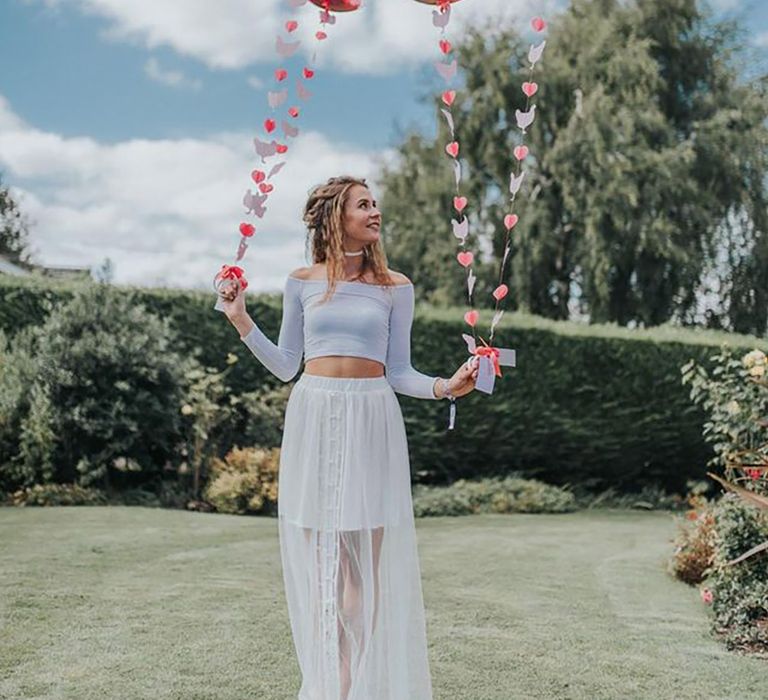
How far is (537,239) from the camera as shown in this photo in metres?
18.8

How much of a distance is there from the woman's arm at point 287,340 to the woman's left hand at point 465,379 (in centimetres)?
58

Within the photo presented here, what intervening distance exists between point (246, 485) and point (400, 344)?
6.43 m

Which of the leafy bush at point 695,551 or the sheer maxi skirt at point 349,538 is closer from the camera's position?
the sheer maxi skirt at point 349,538

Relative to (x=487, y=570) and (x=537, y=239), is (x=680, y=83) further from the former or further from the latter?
(x=487, y=570)

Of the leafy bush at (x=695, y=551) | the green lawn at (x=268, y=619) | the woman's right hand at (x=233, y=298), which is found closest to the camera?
the woman's right hand at (x=233, y=298)

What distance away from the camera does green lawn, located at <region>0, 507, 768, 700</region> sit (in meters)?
4.14

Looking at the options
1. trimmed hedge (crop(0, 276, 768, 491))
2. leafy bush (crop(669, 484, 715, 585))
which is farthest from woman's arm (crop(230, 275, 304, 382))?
trimmed hedge (crop(0, 276, 768, 491))

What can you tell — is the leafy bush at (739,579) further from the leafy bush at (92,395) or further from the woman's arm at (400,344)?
the leafy bush at (92,395)

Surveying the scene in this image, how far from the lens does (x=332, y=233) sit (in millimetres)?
3229

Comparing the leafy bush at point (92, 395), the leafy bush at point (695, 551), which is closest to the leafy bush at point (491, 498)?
the leafy bush at point (92, 395)

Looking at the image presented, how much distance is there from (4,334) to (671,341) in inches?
294

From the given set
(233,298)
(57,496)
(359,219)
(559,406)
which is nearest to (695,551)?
(359,219)

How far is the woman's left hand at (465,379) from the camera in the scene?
295 cm

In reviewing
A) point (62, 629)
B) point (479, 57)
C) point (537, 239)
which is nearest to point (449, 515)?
point (62, 629)
